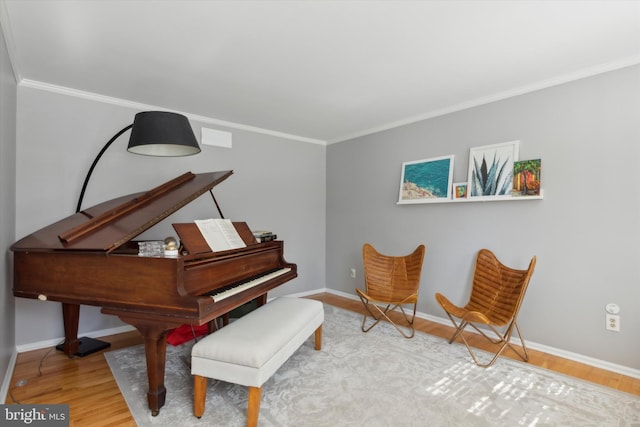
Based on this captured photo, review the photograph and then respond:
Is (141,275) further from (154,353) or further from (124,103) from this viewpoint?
(124,103)

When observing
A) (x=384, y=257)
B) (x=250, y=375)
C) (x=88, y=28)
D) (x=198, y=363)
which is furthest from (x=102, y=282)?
(x=384, y=257)

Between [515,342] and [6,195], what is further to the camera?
[515,342]

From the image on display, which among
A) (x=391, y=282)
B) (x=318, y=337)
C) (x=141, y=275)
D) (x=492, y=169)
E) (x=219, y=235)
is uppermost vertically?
(x=492, y=169)

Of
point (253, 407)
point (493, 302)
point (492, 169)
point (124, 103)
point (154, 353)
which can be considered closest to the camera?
point (253, 407)

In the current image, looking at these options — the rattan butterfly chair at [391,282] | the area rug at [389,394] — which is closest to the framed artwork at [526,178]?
the rattan butterfly chair at [391,282]

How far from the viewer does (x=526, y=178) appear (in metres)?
3.10

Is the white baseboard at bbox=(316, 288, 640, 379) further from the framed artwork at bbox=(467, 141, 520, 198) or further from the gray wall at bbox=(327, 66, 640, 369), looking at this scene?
the framed artwork at bbox=(467, 141, 520, 198)

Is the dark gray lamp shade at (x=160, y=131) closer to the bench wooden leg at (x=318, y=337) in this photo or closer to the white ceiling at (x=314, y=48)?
the white ceiling at (x=314, y=48)

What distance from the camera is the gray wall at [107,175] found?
3.04 metres

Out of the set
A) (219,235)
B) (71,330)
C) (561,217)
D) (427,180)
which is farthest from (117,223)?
(561,217)

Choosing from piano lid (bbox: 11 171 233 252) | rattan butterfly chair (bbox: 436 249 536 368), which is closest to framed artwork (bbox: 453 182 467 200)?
rattan butterfly chair (bbox: 436 249 536 368)

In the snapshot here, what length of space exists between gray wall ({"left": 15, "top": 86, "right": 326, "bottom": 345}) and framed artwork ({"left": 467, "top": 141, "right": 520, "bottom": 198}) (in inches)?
100.0

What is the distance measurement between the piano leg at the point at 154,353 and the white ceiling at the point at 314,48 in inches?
76.2

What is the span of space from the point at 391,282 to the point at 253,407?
2417 mm
